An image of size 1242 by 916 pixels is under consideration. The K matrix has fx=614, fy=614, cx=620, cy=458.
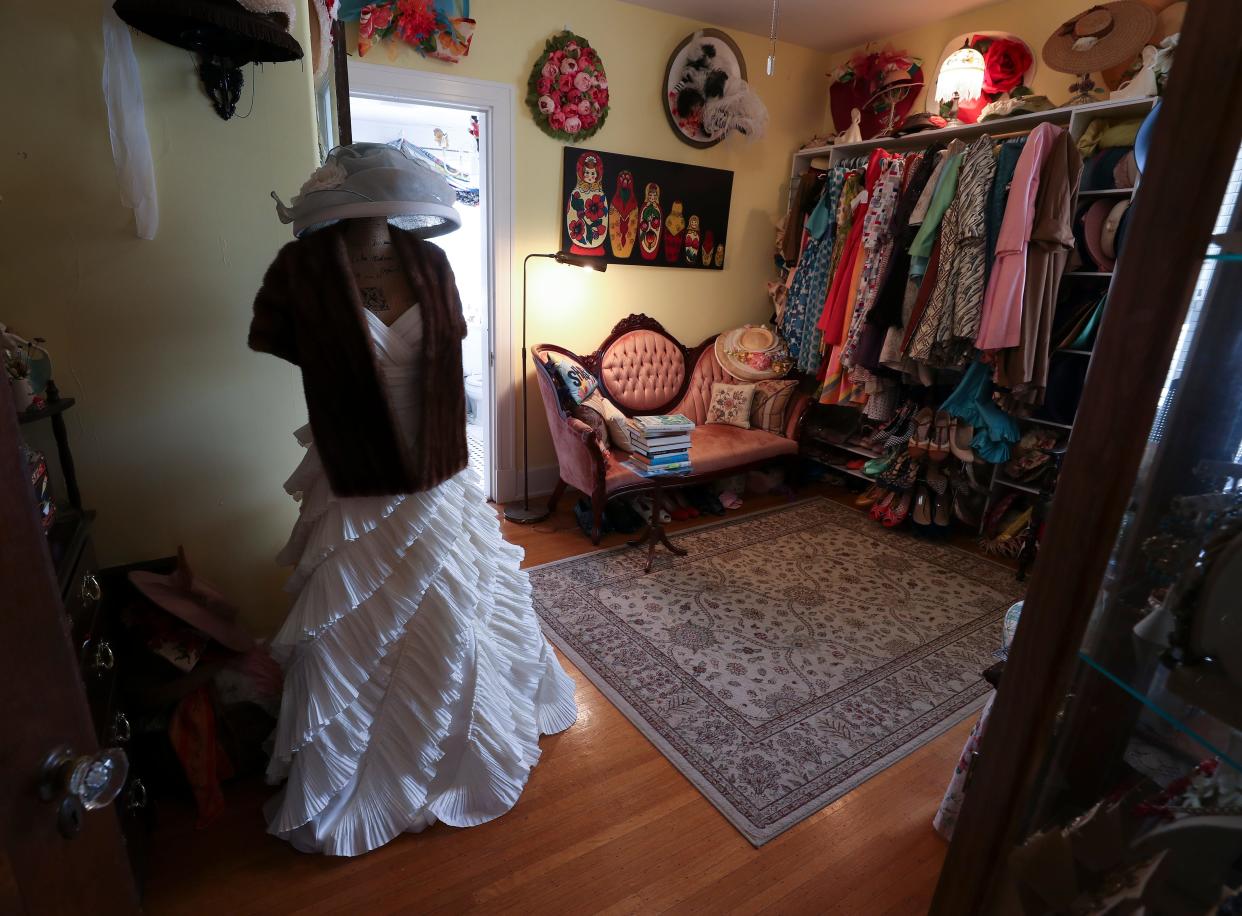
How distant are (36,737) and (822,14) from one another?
4201mm

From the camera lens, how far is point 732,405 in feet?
12.4

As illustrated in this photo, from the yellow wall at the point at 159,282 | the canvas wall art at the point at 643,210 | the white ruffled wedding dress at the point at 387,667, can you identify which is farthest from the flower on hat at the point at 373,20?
the white ruffled wedding dress at the point at 387,667

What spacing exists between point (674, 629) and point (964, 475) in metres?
1.97

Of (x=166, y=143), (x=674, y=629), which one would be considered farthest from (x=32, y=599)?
(x=674, y=629)

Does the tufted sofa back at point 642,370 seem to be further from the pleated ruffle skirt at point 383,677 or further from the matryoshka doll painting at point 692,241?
the pleated ruffle skirt at point 383,677

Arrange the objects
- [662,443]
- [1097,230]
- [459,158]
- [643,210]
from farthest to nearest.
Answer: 1. [459,158]
2. [643,210]
3. [662,443]
4. [1097,230]

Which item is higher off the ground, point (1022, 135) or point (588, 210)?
point (1022, 135)

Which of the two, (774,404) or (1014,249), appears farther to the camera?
(774,404)

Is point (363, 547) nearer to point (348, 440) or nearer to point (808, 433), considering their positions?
point (348, 440)

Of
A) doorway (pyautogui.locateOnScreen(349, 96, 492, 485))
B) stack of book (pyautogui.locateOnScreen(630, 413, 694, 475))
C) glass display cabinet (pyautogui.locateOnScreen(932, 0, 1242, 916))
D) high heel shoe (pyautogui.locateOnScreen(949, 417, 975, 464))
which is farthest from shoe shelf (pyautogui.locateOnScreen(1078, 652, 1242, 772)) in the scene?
doorway (pyautogui.locateOnScreen(349, 96, 492, 485))

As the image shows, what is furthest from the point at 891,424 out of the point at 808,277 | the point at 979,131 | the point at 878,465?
the point at 979,131

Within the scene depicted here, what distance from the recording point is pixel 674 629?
2.41 metres

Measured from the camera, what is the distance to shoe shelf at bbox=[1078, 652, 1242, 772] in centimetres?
57

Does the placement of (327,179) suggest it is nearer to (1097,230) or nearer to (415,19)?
(415,19)
